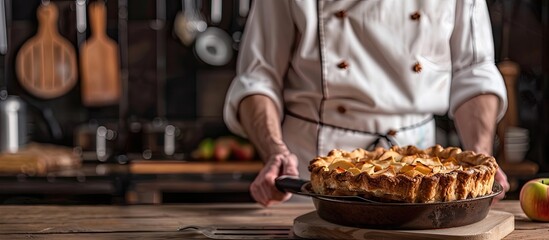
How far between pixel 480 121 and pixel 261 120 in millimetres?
521

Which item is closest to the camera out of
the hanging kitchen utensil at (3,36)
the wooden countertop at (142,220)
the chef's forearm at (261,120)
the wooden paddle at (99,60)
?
the wooden countertop at (142,220)

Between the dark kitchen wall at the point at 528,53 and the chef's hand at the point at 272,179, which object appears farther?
the dark kitchen wall at the point at 528,53

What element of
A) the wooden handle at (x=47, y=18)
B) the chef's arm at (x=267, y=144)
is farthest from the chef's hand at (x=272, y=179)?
the wooden handle at (x=47, y=18)

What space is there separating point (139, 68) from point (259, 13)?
2.30m

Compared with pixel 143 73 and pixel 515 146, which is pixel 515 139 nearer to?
pixel 515 146

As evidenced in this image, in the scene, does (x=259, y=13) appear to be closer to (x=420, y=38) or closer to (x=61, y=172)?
(x=420, y=38)

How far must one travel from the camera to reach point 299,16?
2111 mm

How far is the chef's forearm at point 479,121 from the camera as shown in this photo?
2.05 m

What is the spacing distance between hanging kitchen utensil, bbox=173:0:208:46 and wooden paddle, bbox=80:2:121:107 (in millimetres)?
341

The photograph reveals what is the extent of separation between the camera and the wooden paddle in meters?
4.30

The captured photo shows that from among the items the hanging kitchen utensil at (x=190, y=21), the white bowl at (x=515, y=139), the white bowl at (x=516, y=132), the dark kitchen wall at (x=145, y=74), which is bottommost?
the white bowl at (x=515, y=139)

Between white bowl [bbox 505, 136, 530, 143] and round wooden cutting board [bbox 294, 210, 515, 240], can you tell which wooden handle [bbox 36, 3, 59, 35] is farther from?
round wooden cutting board [bbox 294, 210, 515, 240]

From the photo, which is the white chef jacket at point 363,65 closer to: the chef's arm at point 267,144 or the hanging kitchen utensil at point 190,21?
the chef's arm at point 267,144

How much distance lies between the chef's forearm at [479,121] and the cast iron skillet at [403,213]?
58 centimetres
